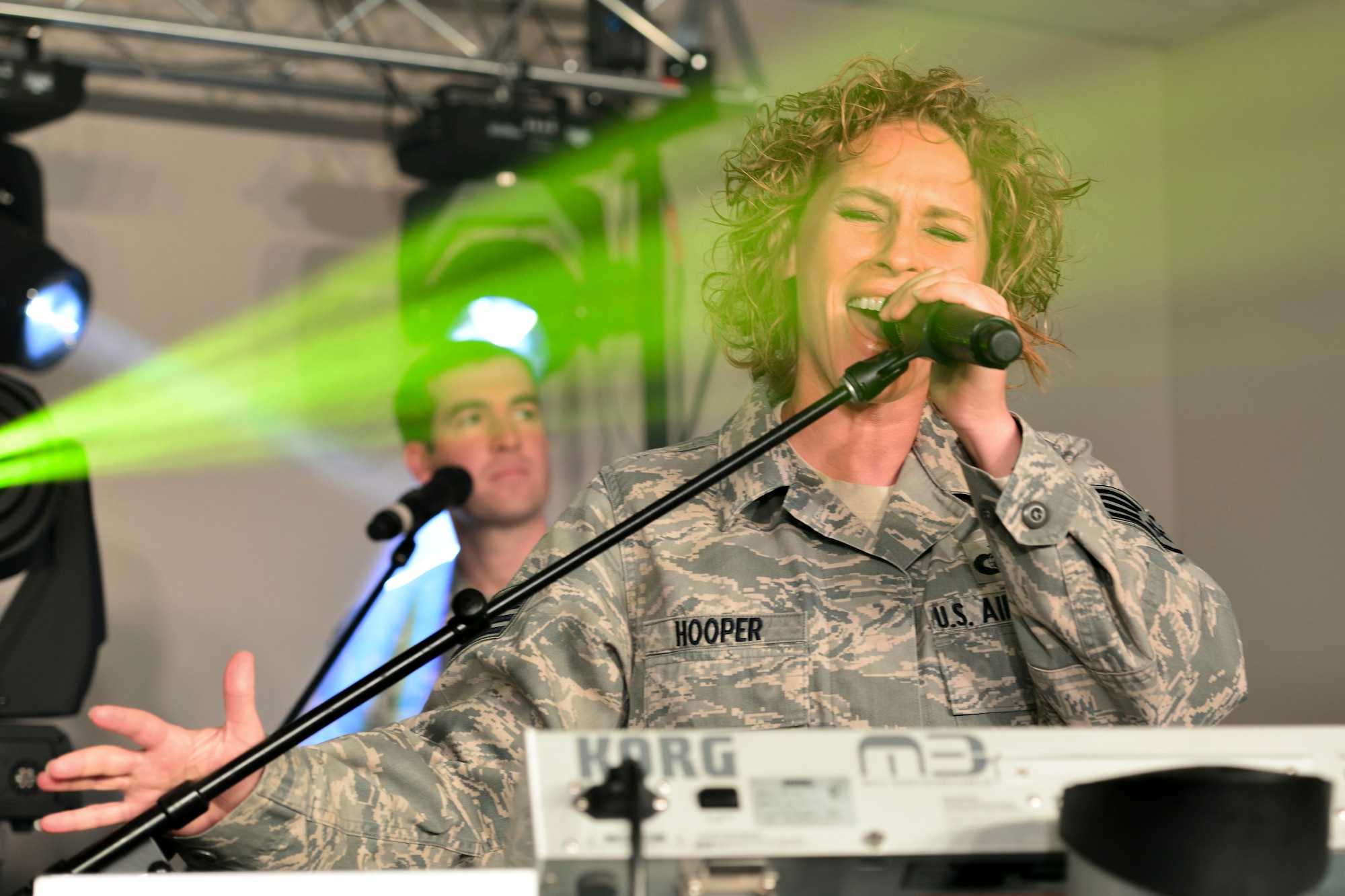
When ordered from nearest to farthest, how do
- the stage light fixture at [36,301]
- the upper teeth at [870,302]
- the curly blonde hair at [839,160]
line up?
the upper teeth at [870,302], the curly blonde hair at [839,160], the stage light fixture at [36,301]

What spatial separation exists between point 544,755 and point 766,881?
0.48 feet

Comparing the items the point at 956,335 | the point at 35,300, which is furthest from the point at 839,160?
the point at 35,300

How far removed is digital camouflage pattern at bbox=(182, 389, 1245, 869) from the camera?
1219 millimetres

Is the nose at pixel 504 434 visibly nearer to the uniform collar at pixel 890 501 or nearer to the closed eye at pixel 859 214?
the uniform collar at pixel 890 501

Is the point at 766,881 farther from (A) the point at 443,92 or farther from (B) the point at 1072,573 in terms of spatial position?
(A) the point at 443,92

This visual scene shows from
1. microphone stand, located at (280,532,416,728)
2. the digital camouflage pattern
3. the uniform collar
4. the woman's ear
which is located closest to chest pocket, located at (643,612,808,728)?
the digital camouflage pattern

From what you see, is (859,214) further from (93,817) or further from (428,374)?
(428,374)

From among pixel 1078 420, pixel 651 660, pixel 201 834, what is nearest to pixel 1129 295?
pixel 1078 420

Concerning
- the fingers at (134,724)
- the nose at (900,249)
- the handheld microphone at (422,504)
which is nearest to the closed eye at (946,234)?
the nose at (900,249)

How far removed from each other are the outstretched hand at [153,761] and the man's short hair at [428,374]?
266 centimetres

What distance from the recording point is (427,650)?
109cm

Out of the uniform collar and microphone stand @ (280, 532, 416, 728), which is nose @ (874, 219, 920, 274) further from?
microphone stand @ (280, 532, 416, 728)

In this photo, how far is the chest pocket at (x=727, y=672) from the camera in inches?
58.7

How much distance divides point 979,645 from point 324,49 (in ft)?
8.82
